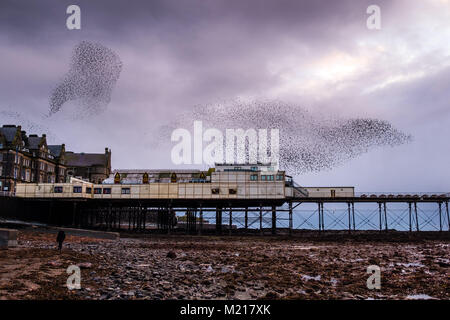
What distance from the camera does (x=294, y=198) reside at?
182 ft

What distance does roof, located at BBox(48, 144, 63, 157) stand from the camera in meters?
101

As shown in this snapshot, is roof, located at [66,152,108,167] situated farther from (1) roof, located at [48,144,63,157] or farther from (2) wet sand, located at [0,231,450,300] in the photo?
(2) wet sand, located at [0,231,450,300]

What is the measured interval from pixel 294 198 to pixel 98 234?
1152 inches

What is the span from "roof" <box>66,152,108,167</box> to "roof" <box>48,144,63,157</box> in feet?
32.0

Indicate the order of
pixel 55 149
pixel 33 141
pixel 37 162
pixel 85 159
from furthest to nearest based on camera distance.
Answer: pixel 85 159 → pixel 55 149 → pixel 33 141 → pixel 37 162

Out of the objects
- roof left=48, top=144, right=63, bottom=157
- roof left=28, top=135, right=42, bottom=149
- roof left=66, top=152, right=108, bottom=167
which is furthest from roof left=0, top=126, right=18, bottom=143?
roof left=66, top=152, right=108, bottom=167

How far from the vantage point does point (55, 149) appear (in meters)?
102

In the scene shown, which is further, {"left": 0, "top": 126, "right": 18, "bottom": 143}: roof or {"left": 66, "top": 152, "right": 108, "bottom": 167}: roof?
{"left": 66, "top": 152, "right": 108, "bottom": 167}: roof

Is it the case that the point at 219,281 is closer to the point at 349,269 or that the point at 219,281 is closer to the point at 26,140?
the point at 349,269

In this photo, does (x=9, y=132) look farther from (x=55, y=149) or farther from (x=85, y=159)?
(x=85, y=159)

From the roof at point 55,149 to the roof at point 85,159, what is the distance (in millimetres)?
9739

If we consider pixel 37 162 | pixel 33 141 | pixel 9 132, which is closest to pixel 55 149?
pixel 33 141

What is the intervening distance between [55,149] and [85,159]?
13.6 metres
